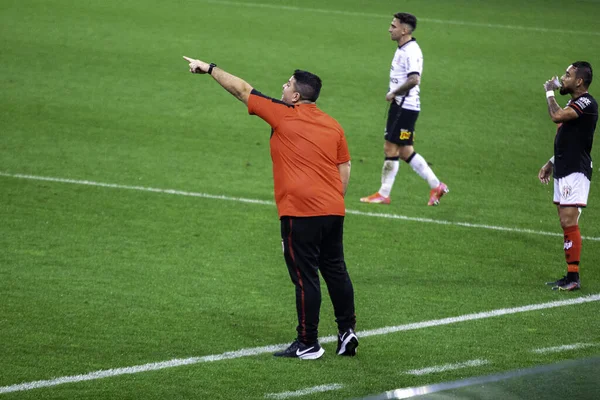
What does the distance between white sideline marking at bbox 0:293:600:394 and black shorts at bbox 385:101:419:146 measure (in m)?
4.09

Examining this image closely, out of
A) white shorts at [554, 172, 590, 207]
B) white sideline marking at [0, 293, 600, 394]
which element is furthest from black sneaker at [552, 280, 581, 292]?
white shorts at [554, 172, 590, 207]

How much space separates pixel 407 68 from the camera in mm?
12859

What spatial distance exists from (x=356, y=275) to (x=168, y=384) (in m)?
3.41

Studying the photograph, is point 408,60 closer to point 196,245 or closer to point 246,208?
point 246,208

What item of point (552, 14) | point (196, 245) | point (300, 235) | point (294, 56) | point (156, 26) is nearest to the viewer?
point (300, 235)

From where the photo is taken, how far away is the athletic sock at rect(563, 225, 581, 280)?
9.62m

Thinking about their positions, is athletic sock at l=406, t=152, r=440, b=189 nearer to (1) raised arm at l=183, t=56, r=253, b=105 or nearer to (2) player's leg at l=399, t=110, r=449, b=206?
(2) player's leg at l=399, t=110, r=449, b=206

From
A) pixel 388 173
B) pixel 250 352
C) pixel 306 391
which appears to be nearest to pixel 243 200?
pixel 388 173

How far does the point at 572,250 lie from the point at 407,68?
4.07 meters

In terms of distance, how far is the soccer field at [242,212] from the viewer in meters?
7.59

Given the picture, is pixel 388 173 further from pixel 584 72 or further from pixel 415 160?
pixel 584 72

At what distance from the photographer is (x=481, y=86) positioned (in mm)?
19641

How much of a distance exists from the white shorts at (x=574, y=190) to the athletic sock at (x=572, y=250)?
0.81 ft

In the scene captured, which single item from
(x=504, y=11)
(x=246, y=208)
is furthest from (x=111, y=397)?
(x=504, y=11)
